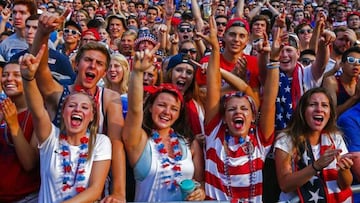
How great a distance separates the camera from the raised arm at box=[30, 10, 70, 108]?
314 cm

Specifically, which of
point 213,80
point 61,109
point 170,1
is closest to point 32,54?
point 61,109

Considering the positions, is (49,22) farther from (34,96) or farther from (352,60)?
(352,60)

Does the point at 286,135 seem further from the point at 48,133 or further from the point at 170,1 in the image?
Result: the point at 170,1

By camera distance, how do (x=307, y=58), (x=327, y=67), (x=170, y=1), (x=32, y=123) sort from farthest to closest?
(x=170, y=1) < (x=307, y=58) < (x=327, y=67) < (x=32, y=123)

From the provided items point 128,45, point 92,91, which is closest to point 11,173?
point 92,91

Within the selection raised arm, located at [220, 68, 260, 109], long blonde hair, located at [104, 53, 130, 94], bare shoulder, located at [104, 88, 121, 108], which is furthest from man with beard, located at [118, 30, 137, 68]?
bare shoulder, located at [104, 88, 121, 108]

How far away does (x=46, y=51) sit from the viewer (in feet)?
10.8

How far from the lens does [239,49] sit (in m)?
4.92

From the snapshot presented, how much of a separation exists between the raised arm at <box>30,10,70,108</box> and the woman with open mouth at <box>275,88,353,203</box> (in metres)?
1.58

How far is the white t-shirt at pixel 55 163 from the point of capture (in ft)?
10.3

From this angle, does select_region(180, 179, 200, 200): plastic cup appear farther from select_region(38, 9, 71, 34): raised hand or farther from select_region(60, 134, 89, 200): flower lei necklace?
select_region(38, 9, 71, 34): raised hand

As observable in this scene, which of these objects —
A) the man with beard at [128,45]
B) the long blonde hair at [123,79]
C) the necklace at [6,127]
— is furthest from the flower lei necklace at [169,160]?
the man with beard at [128,45]

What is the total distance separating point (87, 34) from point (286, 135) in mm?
3476

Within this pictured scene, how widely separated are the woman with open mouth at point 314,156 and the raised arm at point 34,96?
1.56 metres
